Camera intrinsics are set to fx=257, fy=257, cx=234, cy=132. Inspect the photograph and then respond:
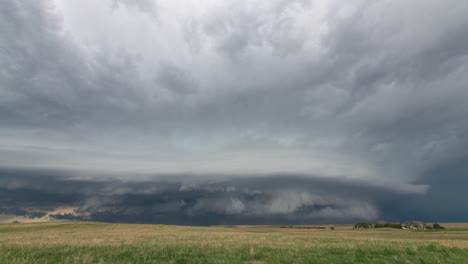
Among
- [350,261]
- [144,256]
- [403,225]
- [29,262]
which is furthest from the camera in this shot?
[403,225]

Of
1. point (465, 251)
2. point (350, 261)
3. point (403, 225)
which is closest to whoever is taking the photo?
point (350, 261)

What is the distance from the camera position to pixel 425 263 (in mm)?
13539

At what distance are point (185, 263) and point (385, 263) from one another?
35.4 ft

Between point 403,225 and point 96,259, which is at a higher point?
point 96,259

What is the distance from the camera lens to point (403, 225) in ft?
330

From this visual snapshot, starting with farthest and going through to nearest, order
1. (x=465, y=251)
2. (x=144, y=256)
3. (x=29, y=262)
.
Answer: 1. (x=465, y=251)
2. (x=144, y=256)
3. (x=29, y=262)

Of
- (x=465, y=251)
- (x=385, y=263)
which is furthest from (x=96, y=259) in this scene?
(x=465, y=251)

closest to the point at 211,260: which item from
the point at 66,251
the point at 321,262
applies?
the point at 321,262

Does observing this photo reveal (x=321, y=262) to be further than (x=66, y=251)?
No

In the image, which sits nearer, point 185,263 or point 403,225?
point 185,263

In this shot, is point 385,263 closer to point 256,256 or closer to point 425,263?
point 425,263

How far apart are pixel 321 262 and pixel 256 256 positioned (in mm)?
4193

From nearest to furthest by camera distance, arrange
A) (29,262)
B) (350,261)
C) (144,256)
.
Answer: (29,262) < (350,261) < (144,256)

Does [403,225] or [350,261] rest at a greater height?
[350,261]
